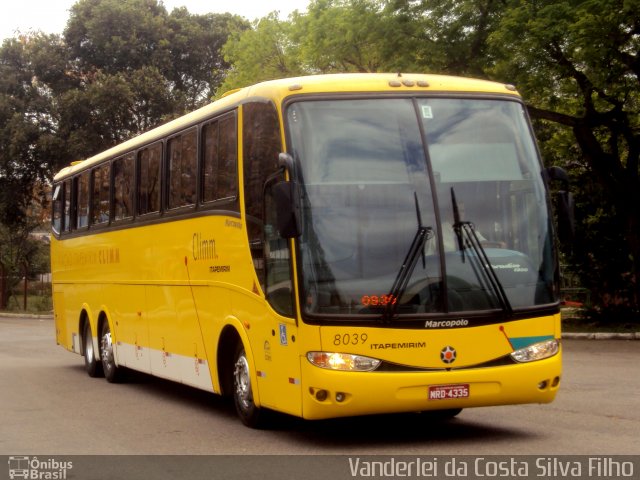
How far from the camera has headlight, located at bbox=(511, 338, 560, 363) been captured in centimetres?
998

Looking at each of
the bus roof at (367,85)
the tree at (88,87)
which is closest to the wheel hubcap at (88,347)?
the bus roof at (367,85)

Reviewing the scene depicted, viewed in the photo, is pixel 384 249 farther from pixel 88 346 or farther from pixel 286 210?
pixel 88 346

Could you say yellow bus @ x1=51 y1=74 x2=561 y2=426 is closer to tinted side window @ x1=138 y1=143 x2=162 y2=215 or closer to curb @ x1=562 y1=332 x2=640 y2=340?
tinted side window @ x1=138 y1=143 x2=162 y2=215

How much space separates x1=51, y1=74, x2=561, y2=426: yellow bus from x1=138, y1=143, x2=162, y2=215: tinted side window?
287cm

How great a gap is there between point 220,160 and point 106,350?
6.29 metres

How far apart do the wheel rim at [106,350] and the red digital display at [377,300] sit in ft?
27.5

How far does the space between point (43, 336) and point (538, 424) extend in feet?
70.2

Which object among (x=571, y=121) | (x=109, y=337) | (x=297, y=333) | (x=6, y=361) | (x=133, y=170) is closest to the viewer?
(x=297, y=333)

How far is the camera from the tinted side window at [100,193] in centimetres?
1745

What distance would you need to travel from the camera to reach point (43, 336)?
99.8 feet

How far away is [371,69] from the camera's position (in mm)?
30375
